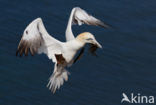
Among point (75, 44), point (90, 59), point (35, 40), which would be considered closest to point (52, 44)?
point (35, 40)

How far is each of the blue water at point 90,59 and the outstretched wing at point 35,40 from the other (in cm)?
426

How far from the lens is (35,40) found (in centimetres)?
1717

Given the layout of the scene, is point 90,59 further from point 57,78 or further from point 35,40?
point 35,40

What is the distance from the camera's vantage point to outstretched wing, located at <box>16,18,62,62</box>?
673 inches

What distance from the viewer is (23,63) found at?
887 inches

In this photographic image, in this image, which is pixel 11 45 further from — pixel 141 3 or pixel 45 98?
pixel 141 3

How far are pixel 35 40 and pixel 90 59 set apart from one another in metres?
5.90

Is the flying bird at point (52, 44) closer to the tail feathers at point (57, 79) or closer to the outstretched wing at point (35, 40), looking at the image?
the outstretched wing at point (35, 40)

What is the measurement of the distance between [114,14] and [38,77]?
407cm

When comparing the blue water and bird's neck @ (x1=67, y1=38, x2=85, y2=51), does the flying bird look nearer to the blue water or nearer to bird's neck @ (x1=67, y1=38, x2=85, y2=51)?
bird's neck @ (x1=67, y1=38, x2=85, y2=51)

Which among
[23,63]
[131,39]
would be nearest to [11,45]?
[23,63]

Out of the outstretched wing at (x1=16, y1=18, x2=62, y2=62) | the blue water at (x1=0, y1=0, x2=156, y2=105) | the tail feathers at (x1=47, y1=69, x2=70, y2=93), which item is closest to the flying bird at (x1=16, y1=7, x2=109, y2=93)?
the outstretched wing at (x1=16, y1=18, x2=62, y2=62)

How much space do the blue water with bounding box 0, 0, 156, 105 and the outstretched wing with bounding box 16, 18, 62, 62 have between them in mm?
4255

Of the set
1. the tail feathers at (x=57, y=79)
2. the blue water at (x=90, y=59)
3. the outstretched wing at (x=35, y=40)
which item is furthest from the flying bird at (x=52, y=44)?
the blue water at (x=90, y=59)
